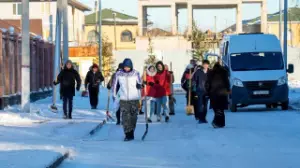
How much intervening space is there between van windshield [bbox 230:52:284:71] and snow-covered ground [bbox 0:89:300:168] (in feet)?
20.2

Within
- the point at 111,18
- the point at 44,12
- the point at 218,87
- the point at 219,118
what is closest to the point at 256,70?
the point at 218,87

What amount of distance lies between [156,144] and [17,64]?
51.9ft

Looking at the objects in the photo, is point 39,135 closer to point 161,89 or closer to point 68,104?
point 161,89

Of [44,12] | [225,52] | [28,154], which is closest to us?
[28,154]

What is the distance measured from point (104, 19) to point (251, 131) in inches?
3848

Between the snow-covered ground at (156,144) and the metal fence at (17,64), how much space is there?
4297mm

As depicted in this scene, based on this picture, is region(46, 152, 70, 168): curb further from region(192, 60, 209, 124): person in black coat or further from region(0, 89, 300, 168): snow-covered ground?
region(192, 60, 209, 124): person in black coat

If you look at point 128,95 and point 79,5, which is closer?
point 128,95

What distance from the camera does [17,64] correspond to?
30844 mm

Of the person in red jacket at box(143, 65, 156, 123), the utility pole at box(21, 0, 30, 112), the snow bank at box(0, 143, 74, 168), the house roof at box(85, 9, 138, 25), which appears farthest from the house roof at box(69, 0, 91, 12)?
the snow bank at box(0, 143, 74, 168)

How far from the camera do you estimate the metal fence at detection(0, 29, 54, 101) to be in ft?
91.3

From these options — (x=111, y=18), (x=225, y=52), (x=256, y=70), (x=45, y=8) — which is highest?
(x=111, y=18)

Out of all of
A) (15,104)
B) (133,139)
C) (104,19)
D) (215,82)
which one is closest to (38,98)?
(15,104)

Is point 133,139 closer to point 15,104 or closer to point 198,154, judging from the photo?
point 198,154
